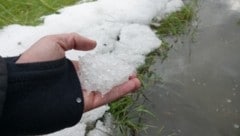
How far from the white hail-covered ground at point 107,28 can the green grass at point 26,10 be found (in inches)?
3.0

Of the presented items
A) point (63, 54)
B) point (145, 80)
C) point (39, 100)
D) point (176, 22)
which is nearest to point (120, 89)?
point (63, 54)

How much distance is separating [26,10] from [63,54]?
5.93ft

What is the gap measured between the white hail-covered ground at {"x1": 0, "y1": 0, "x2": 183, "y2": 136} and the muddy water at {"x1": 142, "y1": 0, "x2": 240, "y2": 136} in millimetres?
238

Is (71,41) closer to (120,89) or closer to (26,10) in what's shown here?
(120,89)

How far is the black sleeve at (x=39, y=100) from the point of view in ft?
5.67

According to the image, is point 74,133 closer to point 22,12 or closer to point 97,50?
point 97,50

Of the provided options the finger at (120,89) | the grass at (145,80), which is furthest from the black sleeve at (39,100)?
the grass at (145,80)

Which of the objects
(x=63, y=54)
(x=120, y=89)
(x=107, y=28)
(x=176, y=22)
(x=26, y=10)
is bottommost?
(x=26, y=10)

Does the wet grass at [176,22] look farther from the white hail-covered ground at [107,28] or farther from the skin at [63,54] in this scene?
the skin at [63,54]

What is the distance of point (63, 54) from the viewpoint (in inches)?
78.1

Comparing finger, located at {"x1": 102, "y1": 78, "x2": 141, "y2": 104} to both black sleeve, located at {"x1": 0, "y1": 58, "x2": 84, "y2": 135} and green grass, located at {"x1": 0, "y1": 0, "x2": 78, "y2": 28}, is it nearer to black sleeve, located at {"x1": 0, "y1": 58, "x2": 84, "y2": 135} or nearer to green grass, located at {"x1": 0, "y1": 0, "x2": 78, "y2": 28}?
black sleeve, located at {"x1": 0, "y1": 58, "x2": 84, "y2": 135}

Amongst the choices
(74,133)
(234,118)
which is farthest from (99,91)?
(234,118)

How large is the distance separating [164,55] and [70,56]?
2.29 ft

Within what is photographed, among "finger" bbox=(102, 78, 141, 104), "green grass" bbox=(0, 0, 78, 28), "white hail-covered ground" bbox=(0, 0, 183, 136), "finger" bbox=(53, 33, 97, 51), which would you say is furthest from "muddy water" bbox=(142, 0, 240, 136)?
"green grass" bbox=(0, 0, 78, 28)
